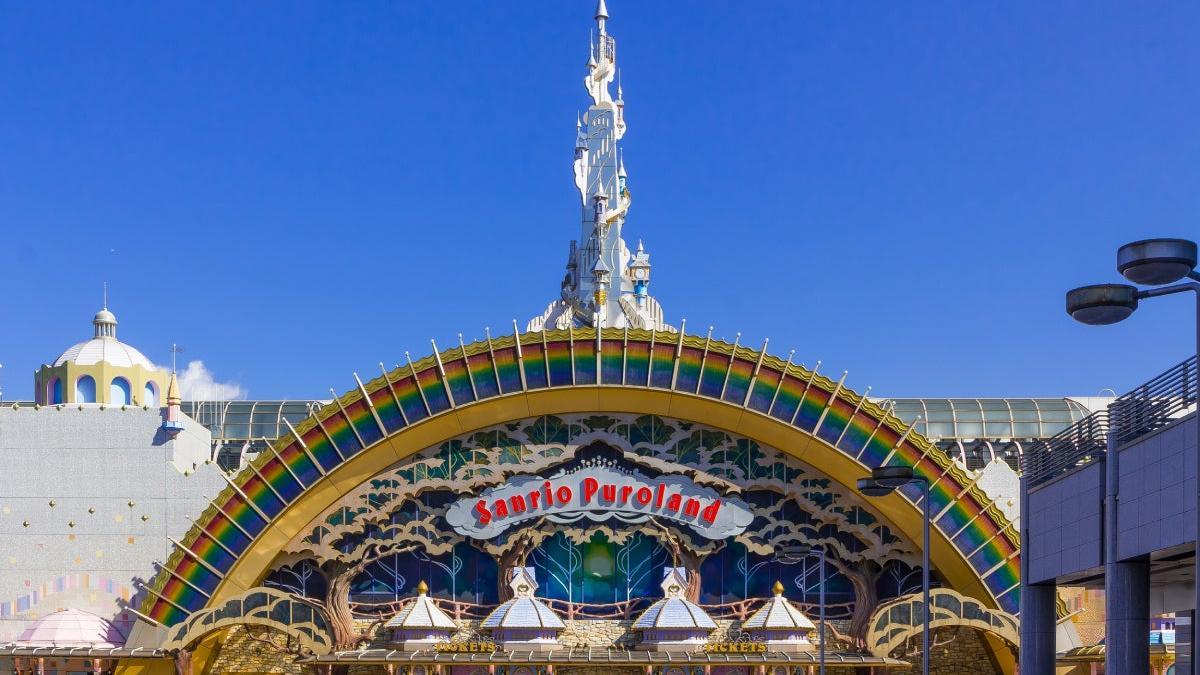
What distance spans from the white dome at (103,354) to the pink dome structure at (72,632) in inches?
512

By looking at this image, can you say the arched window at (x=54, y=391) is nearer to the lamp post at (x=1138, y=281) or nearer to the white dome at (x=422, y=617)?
the white dome at (x=422, y=617)

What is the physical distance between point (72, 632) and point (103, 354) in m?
14.4

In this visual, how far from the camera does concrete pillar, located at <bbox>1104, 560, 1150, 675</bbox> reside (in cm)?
2886

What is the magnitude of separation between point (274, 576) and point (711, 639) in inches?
569

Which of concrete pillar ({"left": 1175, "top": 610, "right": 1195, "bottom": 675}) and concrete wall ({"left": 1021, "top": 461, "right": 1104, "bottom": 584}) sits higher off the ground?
concrete wall ({"left": 1021, "top": 461, "right": 1104, "bottom": 584})

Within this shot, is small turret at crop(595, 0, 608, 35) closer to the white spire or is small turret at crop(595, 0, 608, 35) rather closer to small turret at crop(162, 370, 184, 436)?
the white spire

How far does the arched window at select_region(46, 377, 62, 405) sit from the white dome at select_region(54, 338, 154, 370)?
704 millimetres

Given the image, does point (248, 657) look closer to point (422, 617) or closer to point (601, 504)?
point (422, 617)

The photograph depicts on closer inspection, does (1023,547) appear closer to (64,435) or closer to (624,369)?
(624,369)

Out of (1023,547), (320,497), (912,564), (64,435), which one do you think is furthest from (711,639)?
(64,435)

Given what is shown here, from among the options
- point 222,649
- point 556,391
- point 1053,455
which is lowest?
point 222,649

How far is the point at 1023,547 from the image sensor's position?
37.8m

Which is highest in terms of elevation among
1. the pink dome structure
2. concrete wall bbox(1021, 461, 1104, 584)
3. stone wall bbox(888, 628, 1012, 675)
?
concrete wall bbox(1021, 461, 1104, 584)

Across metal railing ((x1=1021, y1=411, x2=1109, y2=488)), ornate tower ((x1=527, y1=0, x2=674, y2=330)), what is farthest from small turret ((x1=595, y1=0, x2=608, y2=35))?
metal railing ((x1=1021, y1=411, x2=1109, y2=488))
